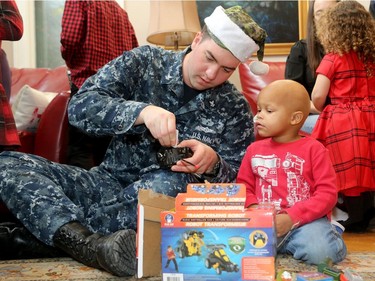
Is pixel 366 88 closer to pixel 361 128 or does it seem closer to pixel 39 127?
pixel 361 128

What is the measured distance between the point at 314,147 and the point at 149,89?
544mm

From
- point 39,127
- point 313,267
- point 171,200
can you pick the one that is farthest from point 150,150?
point 39,127

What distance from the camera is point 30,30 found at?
3.85m

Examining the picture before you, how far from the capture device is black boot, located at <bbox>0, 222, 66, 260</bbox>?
1537 millimetres

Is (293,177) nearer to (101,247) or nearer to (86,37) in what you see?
(101,247)

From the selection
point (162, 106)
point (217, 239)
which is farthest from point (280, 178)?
point (217, 239)

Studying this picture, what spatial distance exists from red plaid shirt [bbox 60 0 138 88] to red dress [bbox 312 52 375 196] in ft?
3.38

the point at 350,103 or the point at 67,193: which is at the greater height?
the point at 350,103

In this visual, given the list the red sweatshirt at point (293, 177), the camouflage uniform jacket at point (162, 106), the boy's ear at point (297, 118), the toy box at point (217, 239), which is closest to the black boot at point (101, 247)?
the toy box at point (217, 239)

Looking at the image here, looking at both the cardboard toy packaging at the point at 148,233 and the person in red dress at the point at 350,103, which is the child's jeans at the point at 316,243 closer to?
the cardboard toy packaging at the point at 148,233

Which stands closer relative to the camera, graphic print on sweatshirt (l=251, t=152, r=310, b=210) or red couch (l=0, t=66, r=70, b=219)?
graphic print on sweatshirt (l=251, t=152, r=310, b=210)

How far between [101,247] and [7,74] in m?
1.03

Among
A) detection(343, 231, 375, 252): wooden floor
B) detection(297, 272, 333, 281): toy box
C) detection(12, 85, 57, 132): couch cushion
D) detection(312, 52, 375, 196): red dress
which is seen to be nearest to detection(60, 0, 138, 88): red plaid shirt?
detection(12, 85, 57, 132): couch cushion

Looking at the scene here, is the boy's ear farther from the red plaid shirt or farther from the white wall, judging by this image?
the white wall
